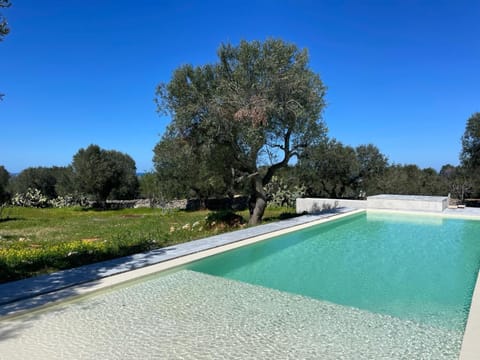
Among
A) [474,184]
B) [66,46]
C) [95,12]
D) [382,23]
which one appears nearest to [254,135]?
[95,12]

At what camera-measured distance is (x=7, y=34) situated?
6.05m

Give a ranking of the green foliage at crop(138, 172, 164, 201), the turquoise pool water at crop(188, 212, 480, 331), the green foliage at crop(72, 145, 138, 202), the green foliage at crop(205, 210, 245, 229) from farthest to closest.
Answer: the green foliage at crop(72, 145, 138, 202)
the green foliage at crop(138, 172, 164, 201)
the green foliage at crop(205, 210, 245, 229)
the turquoise pool water at crop(188, 212, 480, 331)

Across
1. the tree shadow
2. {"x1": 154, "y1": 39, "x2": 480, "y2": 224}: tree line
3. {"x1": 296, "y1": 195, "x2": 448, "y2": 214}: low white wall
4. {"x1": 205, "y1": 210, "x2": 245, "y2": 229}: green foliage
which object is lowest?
the tree shadow

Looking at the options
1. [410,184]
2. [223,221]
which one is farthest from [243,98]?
[410,184]

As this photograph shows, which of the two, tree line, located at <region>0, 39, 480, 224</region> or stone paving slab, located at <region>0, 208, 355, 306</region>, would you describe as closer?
stone paving slab, located at <region>0, 208, 355, 306</region>

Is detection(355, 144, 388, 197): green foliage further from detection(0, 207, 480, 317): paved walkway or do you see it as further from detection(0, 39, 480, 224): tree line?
detection(0, 207, 480, 317): paved walkway

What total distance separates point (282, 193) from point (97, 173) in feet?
62.9

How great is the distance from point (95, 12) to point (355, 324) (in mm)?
14654

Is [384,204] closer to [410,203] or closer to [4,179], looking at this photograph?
[410,203]

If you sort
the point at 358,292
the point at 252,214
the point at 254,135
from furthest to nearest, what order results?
the point at 252,214 < the point at 254,135 < the point at 358,292

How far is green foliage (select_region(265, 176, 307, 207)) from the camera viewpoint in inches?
854

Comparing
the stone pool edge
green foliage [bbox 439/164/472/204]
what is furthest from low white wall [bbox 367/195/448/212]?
the stone pool edge

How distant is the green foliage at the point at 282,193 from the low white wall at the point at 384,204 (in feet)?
12.6

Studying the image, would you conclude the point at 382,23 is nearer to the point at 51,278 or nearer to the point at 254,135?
the point at 254,135
